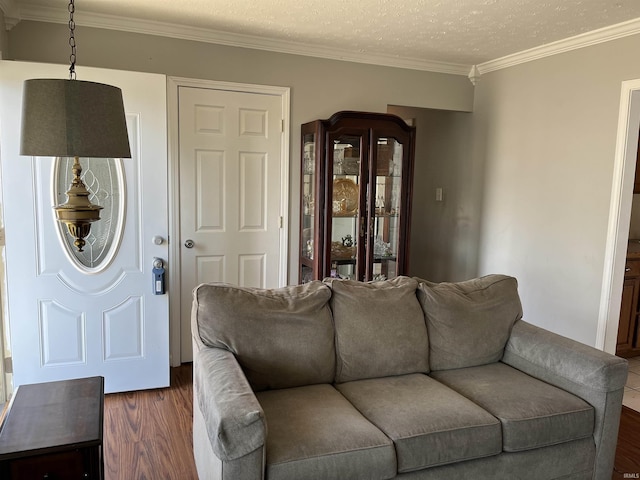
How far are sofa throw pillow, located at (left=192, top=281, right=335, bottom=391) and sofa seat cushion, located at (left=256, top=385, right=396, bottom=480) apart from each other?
217mm

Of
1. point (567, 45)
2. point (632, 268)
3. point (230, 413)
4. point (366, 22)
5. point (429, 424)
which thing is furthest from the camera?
point (632, 268)

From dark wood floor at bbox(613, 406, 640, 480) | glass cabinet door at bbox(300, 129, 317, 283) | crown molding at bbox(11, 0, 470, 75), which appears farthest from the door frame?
dark wood floor at bbox(613, 406, 640, 480)

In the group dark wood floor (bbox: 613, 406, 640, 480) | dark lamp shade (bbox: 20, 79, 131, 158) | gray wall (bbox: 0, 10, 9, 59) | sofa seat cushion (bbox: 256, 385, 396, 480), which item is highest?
gray wall (bbox: 0, 10, 9, 59)

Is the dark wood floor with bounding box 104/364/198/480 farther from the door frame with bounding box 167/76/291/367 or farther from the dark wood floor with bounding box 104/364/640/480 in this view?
the door frame with bounding box 167/76/291/367

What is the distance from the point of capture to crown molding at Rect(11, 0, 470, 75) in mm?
3035

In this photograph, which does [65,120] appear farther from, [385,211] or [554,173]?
[554,173]

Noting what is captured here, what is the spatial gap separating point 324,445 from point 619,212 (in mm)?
2546

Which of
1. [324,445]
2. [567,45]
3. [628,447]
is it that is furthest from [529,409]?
[567,45]

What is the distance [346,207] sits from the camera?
12.1 feet

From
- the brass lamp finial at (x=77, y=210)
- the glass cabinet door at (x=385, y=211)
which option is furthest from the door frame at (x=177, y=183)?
the brass lamp finial at (x=77, y=210)

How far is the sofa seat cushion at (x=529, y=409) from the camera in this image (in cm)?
201

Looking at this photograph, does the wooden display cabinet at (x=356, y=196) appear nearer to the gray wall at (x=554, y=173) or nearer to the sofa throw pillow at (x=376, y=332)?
the gray wall at (x=554, y=173)

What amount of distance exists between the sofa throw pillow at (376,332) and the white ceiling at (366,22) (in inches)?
64.1

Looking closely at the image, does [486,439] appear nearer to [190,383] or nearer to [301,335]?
[301,335]
